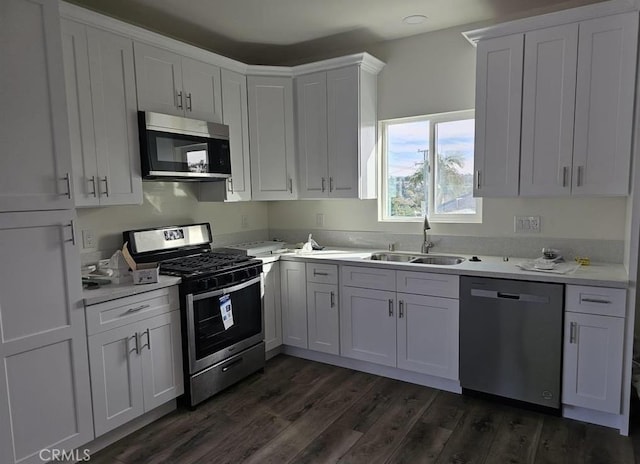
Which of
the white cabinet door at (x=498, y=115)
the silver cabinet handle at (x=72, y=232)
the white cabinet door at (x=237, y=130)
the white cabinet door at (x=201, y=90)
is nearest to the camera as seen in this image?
the silver cabinet handle at (x=72, y=232)

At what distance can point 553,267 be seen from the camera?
266 cm

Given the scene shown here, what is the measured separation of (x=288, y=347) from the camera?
370 centimetres

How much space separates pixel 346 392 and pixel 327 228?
1588 mm

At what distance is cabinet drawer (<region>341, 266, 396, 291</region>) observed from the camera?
10.1ft

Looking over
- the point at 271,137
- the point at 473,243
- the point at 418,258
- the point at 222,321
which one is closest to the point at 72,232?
the point at 222,321

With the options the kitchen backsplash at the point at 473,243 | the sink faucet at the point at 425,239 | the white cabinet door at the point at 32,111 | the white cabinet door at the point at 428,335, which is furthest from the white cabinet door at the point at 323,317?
the white cabinet door at the point at 32,111

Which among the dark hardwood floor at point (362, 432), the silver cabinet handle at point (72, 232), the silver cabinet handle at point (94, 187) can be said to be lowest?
the dark hardwood floor at point (362, 432)

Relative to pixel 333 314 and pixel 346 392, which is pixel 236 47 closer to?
pixel 333 314

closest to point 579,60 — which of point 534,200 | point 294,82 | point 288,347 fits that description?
point 534,200

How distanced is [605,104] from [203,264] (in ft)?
9.13

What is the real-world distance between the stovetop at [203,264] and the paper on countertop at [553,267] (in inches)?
75.5

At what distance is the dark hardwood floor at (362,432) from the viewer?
7.43 ft

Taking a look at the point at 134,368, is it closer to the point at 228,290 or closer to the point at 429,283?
the point at 228,290

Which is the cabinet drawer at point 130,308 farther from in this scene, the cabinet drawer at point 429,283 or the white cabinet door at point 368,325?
the cabinet drawer at point 429,283
